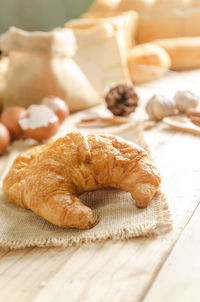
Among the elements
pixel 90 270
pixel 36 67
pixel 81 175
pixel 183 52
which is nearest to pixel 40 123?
pixel 36 67

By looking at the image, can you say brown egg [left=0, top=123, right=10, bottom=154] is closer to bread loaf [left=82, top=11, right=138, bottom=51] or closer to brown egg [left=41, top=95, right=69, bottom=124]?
brown egg [left=41, top=95, right=69, bottom=124]

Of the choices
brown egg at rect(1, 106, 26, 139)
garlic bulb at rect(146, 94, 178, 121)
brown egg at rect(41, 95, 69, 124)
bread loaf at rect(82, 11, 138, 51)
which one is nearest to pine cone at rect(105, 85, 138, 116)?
garlic bulb at rect(146, 94, 178, 121)

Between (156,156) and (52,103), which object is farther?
(52,103)

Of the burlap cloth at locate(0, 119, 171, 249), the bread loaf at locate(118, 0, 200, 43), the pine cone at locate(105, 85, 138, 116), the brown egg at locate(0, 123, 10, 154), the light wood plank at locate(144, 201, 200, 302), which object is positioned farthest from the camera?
the bread loaf at locate(118, 0, 200, 43)

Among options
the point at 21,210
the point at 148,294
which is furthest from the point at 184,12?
the point at 148,294

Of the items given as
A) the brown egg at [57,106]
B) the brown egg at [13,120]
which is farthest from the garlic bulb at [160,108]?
the brown egg at [13,120]

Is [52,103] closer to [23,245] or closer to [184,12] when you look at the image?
[23,245]

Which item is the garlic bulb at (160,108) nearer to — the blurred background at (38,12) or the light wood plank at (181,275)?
the light wood plank at (181,275)
